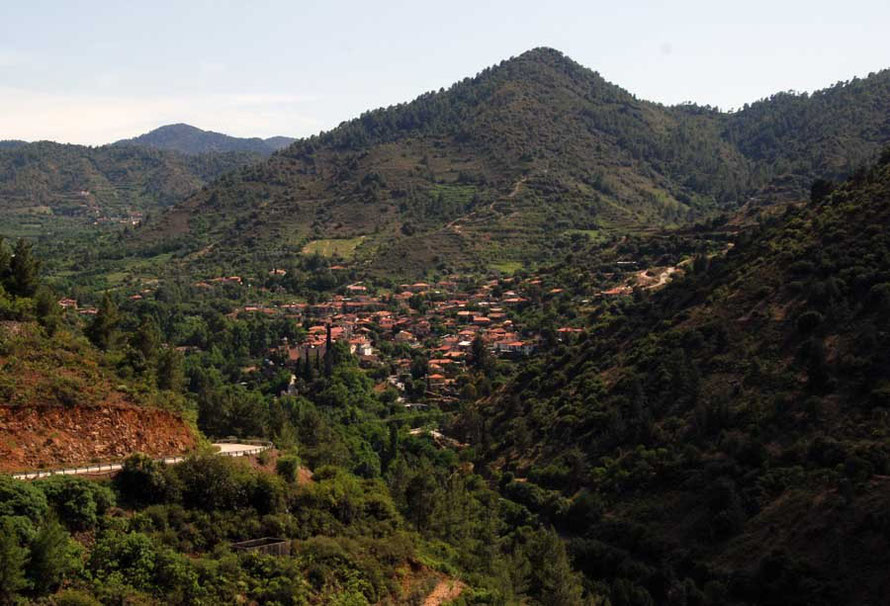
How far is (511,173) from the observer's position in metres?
136

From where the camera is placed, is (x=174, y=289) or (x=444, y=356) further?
(x=174, y=289)

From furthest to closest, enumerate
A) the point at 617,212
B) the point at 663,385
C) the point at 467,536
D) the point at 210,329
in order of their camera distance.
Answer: the point at 617,212, the point at 210,329, the point at 663,385, the point at 467,536

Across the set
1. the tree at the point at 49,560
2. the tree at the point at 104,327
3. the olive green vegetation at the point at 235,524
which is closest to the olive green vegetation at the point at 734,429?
the olive green vegetation at the point at 235,524

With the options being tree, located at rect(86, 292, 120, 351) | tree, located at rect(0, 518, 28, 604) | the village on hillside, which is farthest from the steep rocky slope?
the village on hillside

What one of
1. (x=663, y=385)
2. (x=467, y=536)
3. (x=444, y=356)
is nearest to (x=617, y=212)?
(x=444, y=356)

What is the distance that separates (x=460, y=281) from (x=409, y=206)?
3232 cm

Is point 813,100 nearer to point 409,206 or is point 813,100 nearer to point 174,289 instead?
point 409,206

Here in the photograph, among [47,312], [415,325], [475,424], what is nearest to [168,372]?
[47,312]

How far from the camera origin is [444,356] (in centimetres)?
7038

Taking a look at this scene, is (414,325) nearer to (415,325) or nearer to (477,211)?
(415,325)

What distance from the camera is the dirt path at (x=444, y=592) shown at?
23.3 metres

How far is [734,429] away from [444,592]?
58.8 feet

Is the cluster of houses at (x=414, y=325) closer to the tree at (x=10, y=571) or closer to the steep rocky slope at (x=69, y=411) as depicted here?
the steep rocky slope at (x=69, y=411)

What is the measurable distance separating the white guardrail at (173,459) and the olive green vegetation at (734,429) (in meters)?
12.7
